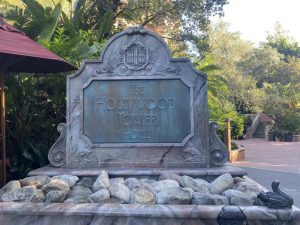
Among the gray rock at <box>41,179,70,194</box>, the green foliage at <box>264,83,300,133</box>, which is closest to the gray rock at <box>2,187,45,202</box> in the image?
the gray rock at <box>41,179,70,194</box>

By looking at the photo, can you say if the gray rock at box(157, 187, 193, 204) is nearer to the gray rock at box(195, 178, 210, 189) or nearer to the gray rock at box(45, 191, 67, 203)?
the gray rock at box(195, 178, 210, 189)

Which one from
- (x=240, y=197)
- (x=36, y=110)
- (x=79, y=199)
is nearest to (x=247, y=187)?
(x=240, y=197)

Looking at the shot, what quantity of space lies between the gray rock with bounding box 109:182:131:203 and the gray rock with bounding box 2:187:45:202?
792 millimetres

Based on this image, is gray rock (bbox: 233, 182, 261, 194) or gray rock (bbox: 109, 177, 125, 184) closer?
gray rock (bbox: 233, 182, 261, 194)

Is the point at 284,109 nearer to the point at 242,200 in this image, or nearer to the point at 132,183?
the point at 132,183

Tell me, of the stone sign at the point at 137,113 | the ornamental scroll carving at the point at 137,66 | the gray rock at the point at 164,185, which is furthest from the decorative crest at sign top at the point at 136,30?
the gray rock at the point at 164,185

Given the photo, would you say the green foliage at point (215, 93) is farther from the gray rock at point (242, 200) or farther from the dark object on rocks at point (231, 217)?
the dark object on rocks at point (231, 217)

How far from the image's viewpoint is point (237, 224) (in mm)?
3707

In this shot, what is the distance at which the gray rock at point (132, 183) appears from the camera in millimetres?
4663

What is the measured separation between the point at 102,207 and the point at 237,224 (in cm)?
136

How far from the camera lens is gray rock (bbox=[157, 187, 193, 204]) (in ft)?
13.4

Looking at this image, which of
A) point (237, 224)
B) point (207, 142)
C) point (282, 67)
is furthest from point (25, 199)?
point (282, 67)

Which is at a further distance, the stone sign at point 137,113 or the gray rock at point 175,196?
the stone sign at point 137,113

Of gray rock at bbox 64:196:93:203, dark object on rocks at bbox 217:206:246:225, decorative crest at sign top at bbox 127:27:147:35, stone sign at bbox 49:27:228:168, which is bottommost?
dark object on rocks at bbox 217:206:246:225
